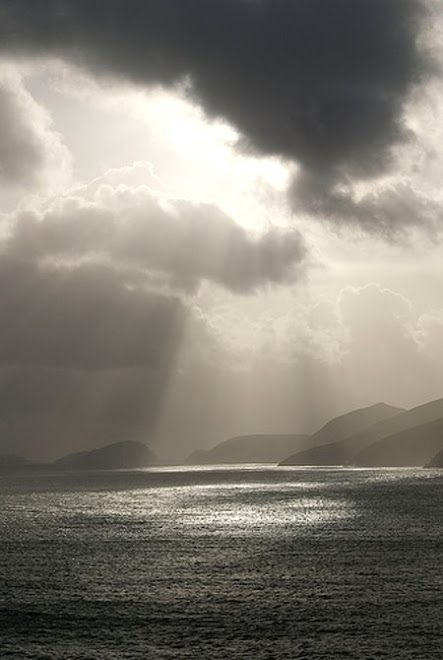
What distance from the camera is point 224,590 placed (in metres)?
56.7

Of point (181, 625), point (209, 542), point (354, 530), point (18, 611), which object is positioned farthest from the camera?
point (354, 530)

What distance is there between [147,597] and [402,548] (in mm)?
38017

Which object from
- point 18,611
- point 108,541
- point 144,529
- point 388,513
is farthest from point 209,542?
point 388,513

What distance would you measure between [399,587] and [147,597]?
20.2 m

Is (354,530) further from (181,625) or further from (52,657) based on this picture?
(52,657)

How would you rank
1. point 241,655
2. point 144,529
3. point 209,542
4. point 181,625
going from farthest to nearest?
point 144,529 < point 209,542 < point 181,625 < point 241,655

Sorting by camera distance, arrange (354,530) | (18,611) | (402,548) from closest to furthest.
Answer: (18,611), (402,548), (354,530)

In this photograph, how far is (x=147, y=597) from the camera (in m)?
54.9

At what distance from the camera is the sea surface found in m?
40.3

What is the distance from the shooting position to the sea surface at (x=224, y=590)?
4028 cm

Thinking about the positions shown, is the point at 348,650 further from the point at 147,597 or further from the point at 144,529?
the point at 144,529

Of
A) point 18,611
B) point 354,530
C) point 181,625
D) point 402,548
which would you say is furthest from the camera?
point 354,530

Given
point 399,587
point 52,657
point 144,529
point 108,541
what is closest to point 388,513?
point 144,529

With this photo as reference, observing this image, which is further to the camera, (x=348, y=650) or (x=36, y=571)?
(x=36, y=571)
